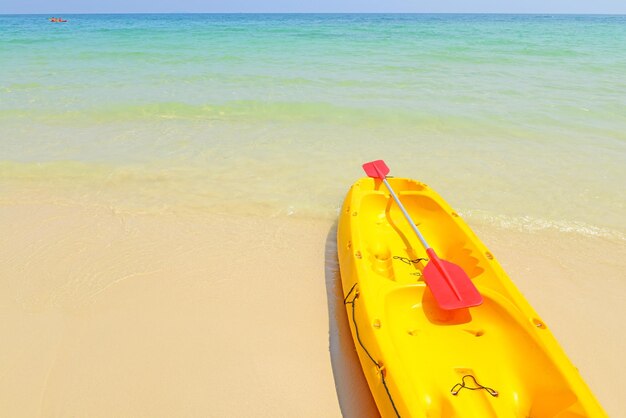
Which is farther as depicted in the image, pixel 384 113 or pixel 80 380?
pixel 384 113

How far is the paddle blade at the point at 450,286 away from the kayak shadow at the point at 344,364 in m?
0.73

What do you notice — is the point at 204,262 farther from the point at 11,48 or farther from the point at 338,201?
the point at 11,48

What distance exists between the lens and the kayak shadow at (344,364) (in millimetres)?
2443

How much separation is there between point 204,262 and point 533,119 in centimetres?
710

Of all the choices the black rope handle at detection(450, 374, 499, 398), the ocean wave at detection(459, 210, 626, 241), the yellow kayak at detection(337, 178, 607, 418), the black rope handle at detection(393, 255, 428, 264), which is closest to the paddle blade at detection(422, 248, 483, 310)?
the yellow kayak at detection(337, 178, 607, 418)

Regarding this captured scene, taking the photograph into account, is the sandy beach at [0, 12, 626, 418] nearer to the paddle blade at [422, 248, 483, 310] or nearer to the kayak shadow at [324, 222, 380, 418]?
the kayak shadow at [324, 222, 380, 418]

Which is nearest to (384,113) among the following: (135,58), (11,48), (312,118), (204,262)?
(312,118)

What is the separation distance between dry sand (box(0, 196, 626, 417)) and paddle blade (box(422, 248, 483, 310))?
75 centimetres

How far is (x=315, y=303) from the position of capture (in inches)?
127

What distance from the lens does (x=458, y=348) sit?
262cm

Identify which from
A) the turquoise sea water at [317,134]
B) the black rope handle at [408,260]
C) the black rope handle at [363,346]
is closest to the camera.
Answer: the black rope handle at [363,346]

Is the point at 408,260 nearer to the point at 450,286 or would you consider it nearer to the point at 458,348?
the point at 450,286

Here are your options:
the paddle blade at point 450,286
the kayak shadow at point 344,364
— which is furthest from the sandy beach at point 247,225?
the paddle blade at point 450,286

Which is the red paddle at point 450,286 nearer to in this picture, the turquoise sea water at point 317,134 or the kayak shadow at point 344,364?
the kayak shadow at point 344,364
